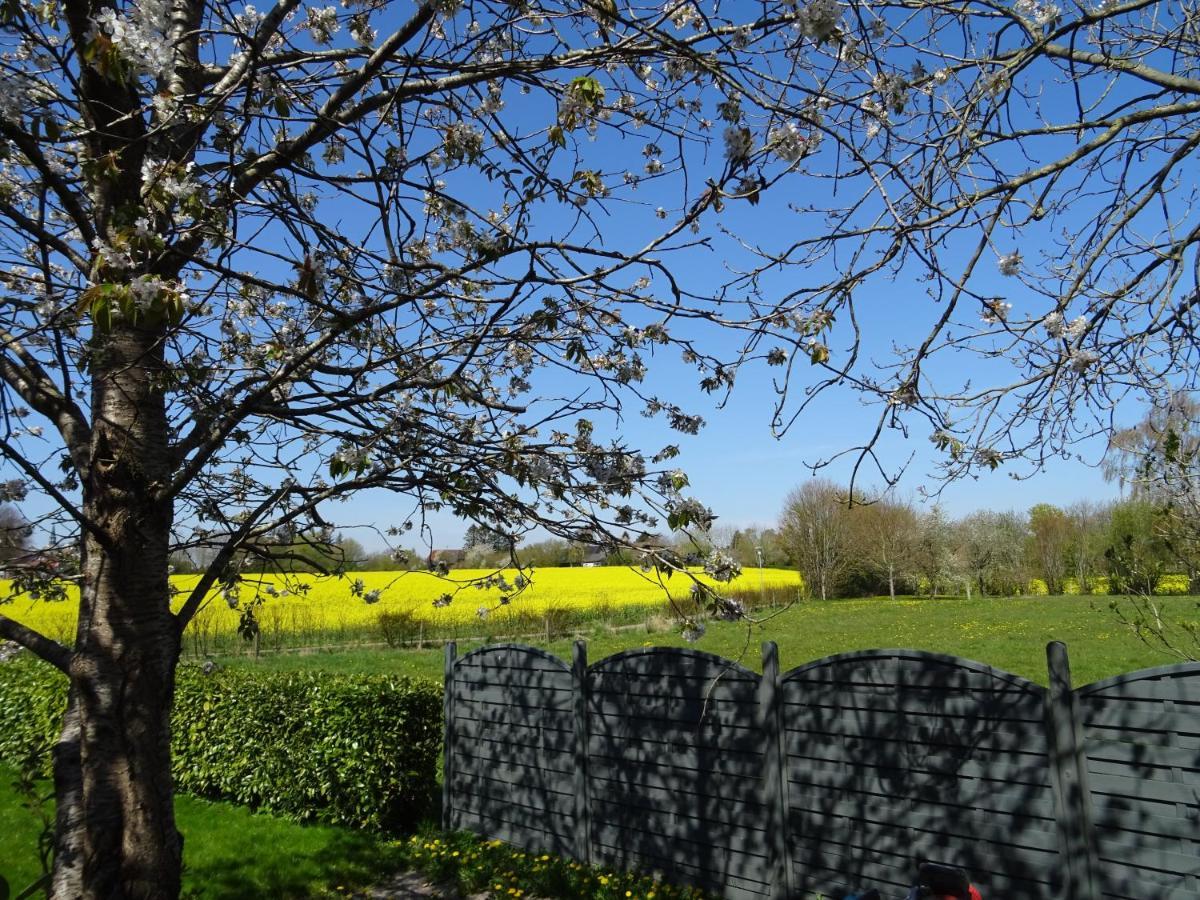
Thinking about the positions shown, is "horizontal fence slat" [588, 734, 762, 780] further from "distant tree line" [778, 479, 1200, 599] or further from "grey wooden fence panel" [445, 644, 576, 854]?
"distant tree line" [778, 479, 1200, 599]

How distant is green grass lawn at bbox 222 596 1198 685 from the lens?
46.6 ft

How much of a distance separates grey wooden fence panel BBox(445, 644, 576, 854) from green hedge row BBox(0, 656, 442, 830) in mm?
367

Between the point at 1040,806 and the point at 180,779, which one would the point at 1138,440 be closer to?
the point at 1040,806

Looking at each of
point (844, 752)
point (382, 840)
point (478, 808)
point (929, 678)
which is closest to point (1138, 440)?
point (929, 678)

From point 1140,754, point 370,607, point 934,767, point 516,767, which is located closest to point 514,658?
point 516,767

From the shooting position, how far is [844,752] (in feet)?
15.1

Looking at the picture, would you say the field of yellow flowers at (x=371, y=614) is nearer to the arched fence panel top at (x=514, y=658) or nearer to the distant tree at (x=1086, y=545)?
the arched fence panel top at (x=514, y=658)

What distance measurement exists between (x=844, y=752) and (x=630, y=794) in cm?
172

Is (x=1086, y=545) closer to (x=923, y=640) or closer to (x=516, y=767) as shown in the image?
(x=923, y=640)

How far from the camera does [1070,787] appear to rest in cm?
385

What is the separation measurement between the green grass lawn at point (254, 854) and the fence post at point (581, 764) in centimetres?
142

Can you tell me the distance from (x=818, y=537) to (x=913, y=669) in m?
38.9

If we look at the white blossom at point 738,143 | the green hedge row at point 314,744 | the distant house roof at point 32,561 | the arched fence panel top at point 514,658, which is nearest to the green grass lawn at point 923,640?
the arched fence panel top at point 514,658

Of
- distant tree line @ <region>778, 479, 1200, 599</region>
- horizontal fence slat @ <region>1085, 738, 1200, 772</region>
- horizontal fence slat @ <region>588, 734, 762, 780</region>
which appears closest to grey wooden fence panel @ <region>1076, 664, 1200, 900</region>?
horizontal fence slat @ <region>1085, 738, 1200, 772</region>
